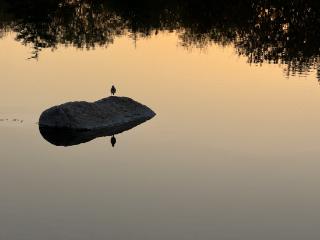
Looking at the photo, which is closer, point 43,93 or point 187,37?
point 43,93

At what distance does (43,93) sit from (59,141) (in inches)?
442

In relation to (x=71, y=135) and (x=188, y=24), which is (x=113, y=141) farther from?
(x=188, y=24)

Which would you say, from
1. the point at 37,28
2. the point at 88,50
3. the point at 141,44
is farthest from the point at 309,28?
the point at 37,28

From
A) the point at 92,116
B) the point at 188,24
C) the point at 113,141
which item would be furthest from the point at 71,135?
the point at 188,24

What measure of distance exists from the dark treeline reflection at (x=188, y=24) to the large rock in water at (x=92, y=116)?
63.2 feet

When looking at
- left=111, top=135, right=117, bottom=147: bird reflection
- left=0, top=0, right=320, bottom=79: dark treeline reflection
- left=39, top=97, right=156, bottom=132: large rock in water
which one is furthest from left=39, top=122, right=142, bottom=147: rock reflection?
left=0, top=0, right=320, bottom=79: dark treeline reflection

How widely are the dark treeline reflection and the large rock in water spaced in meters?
19.3

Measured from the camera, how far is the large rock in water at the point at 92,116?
31.8 metres

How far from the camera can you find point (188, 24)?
85.3m

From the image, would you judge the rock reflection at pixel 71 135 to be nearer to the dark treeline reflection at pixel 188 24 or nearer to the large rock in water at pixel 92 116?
the large rock in water at pixel 92 116

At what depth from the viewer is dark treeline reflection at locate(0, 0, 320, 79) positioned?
63875mm

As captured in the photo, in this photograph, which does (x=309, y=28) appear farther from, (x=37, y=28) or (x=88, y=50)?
(x=37, y=28)

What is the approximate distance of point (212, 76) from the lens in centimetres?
4919

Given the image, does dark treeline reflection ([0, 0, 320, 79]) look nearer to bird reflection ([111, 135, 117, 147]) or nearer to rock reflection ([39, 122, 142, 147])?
rock reflection ([39, 122, 142, 147])
